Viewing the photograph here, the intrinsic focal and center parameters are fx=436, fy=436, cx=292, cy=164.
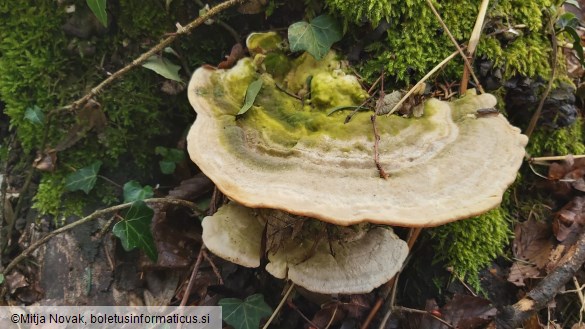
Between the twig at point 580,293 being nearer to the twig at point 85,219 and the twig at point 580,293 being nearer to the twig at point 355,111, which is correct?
the twig at point 355,111

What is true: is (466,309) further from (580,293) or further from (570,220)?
(570,220)

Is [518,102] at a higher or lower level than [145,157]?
higher

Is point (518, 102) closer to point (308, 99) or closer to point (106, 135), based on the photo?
point (308, 99)

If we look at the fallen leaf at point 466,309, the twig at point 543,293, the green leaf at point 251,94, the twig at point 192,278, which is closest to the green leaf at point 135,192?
the twig at point 192,278

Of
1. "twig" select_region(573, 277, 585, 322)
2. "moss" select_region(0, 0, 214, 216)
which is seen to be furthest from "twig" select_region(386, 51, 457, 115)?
"twig" select_region(573, 277, 585, 322)

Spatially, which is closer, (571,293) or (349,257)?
(349,257)

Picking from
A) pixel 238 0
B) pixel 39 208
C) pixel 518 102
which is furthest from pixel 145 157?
pixel 518 102
